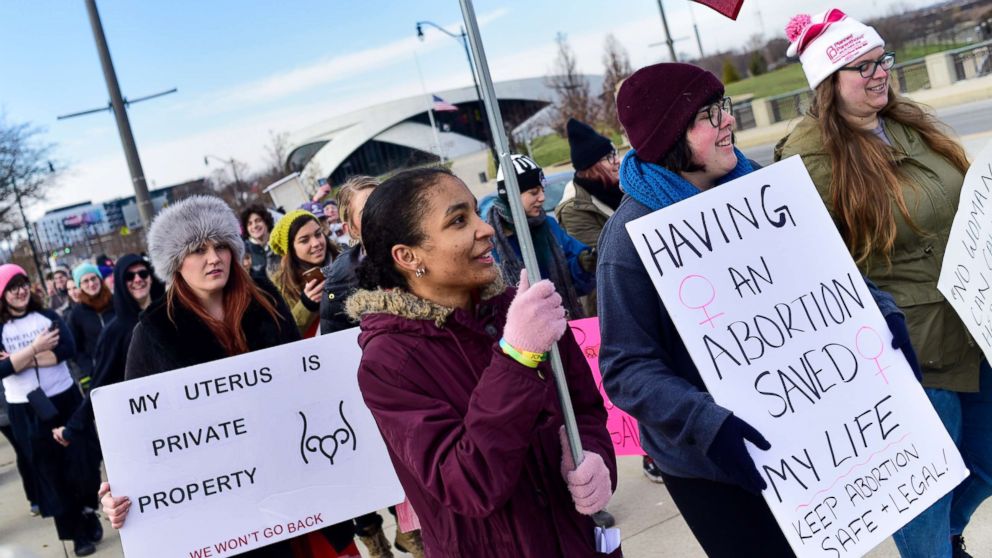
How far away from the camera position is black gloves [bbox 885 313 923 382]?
2.44 meters

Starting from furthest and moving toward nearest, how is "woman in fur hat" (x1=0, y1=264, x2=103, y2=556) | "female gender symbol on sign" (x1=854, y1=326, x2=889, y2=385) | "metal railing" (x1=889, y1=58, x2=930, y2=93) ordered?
1. "metal railing" (x1=889, y1=58, x2=930, y2=93)
2. "woman in fur hat" (x1=0, y1=264, x2=103, y2=556)
3. "female gender symbol on sign" (x1=854, y1=326, x2=889, y2=385)

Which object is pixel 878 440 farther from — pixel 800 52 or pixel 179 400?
pixel 179 400

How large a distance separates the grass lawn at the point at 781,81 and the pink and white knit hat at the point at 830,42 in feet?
126

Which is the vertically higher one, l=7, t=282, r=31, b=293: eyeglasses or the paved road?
l=7, t=282, r=31, b=293: eyeglasses

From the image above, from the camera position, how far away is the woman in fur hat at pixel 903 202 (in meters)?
2.95

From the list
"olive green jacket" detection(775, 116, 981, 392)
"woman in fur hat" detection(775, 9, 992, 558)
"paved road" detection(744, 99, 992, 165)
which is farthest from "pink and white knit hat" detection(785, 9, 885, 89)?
"paved road" detection(744, 99, 992, 165)

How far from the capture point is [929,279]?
117 inches

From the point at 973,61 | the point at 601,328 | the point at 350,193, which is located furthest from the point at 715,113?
the point at 973,61

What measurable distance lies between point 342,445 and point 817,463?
1.78 metres

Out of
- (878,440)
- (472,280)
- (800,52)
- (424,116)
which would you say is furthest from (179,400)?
(424,116)

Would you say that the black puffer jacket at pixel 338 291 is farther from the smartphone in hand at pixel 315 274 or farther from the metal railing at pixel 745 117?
the metal railing at pixel 745 117

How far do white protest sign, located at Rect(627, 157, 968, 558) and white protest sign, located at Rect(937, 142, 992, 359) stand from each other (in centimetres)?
47

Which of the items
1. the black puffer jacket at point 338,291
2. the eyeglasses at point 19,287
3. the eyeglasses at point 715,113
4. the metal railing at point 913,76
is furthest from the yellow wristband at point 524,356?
the metal railing at point 913,76

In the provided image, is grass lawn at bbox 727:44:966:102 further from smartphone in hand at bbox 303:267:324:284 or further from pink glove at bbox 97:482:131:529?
pink glove at bbox 97:482:131:529
